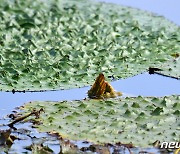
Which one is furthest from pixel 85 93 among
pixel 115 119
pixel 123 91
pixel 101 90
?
pixel 115 119

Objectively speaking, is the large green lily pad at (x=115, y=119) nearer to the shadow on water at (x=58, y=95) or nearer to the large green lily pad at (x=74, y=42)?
the shadow on water at (x=58, y=95)

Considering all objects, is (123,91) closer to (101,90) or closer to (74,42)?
(101,90)

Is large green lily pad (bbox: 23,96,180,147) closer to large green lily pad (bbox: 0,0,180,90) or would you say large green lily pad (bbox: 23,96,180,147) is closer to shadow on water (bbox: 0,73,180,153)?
shadow on water (bbox: 0,73,180,153)

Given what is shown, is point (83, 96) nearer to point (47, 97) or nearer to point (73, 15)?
point (47, 97)

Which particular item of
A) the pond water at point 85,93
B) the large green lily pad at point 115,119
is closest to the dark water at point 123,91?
the pond water at point 85,93

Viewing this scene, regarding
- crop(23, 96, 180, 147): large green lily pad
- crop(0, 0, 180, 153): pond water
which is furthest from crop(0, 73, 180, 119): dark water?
crop(23, 96, 180, 147): large green lily pad
